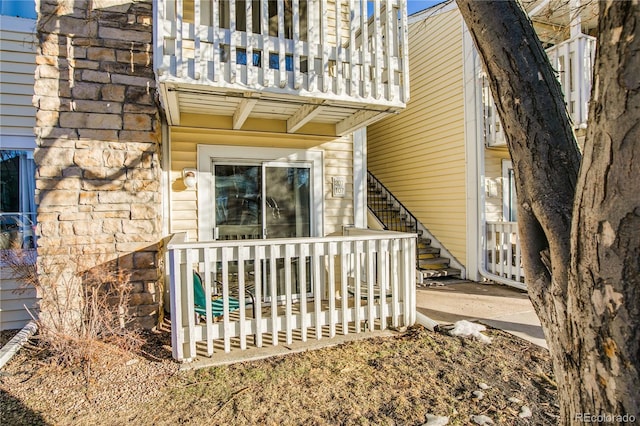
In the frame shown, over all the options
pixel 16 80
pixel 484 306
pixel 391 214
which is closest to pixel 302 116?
pixel 16 80

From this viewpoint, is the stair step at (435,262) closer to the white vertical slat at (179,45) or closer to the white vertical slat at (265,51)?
the white vertical slat at (265,51)

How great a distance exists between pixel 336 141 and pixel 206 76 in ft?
8.31

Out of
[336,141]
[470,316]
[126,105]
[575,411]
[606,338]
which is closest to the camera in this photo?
[606,338]

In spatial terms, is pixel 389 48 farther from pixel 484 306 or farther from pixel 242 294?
pixel 484 306

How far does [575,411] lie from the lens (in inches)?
49.9

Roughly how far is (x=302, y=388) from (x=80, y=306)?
2.24m

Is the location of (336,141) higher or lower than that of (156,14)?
lower

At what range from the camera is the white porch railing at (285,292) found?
11.0 feet

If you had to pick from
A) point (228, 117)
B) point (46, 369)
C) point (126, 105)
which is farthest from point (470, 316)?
point (126, 105)

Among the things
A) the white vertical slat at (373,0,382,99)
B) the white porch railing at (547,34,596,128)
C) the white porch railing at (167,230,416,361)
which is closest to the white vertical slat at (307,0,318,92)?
the white vertical slat at (373,0,382,99)

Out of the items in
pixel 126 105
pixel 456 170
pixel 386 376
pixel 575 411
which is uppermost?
pixel 126 105

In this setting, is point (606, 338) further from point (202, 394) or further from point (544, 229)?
point (202, 394)

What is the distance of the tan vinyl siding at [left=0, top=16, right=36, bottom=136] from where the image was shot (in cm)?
437

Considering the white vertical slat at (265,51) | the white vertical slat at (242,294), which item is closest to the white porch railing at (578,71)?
the white vertical slat at (265,51)
